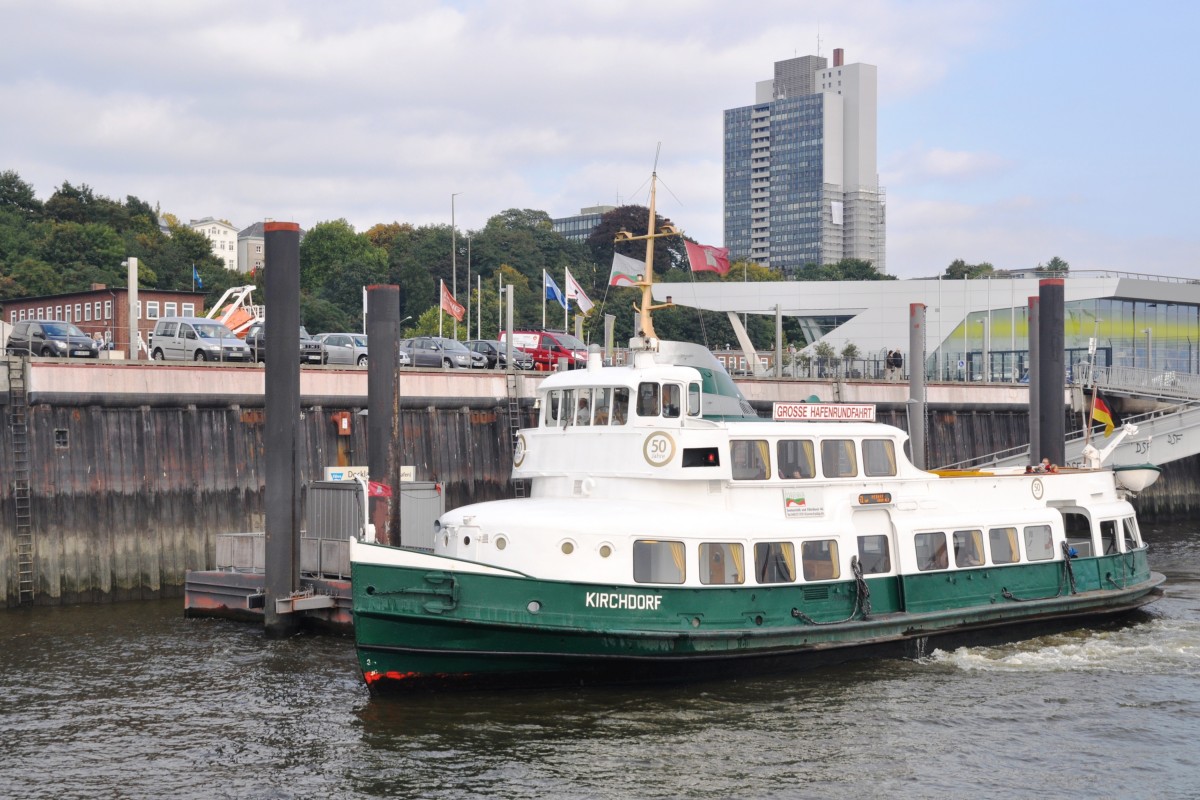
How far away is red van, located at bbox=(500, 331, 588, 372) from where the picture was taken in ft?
152

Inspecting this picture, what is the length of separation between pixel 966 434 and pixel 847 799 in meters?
31.8

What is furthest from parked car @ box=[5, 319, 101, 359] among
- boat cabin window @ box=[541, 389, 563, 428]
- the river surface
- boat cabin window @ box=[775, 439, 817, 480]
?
boat cabin window @ box=[775, 439, 817, 480]

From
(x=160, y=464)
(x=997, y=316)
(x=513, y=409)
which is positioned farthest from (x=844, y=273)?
(x=160, y=464)

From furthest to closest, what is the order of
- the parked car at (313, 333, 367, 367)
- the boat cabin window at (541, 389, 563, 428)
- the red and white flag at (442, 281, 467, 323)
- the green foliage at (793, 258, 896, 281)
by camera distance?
the green foliage at (793, 258, 896, 281) < the red and white flag at (442, 281, 467, 323) < the parked car at (313, 333, 367, 367) < the boat cabin window at (541, 389, 563, 428)

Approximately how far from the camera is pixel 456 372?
3453 cm

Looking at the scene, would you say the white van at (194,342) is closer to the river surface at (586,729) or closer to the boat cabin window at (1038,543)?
the river surface at (586,729)

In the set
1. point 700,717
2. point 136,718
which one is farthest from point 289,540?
point 700,717

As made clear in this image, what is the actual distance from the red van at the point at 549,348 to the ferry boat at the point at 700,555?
21.8 m

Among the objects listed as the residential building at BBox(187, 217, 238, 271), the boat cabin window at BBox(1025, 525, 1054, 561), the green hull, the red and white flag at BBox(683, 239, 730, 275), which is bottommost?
the green hull

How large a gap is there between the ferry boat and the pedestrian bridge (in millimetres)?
18148

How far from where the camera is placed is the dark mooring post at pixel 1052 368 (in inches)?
1435

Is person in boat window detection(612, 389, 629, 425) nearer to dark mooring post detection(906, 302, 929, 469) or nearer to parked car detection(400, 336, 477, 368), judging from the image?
dark mooring post detection(906, 302, 929, 469)

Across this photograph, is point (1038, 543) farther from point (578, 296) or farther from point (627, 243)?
point (627, 243)

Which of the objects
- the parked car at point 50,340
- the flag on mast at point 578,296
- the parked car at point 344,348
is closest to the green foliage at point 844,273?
the flag on mast at point 578,296
